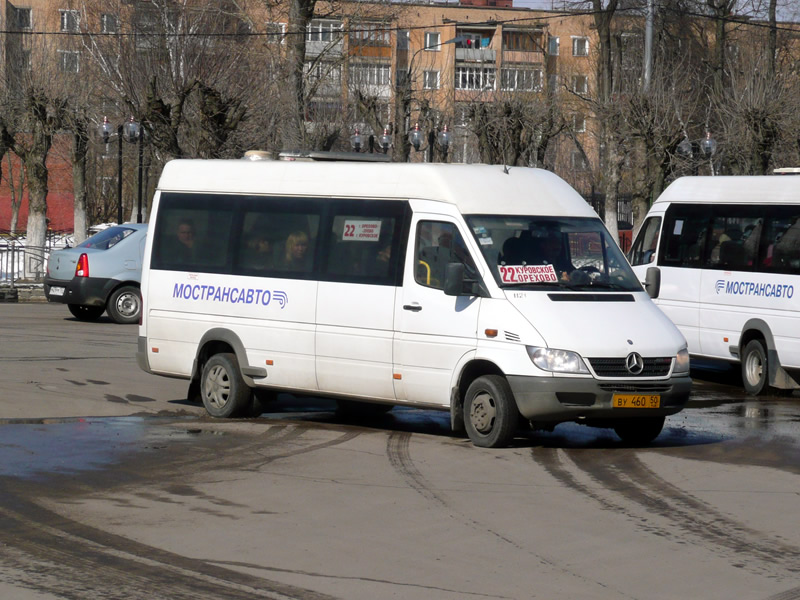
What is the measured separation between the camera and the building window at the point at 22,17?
7357 cm

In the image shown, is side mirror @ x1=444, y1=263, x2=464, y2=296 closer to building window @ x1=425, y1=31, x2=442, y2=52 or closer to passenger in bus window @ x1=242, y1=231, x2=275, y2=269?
passenger in bus window @ x1=242, y1=231, x2=275, y2=269

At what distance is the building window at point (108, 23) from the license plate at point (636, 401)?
49736 mm

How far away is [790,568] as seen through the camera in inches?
284

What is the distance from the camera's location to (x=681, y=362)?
11250 mm

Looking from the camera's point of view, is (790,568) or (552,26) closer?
(790,568)

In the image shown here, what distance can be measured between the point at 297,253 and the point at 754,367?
660 cm

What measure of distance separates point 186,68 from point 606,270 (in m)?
37.7

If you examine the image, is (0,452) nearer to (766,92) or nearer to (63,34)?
(766,92)

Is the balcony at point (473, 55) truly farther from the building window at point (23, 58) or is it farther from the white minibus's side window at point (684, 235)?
the white minibus's side window at point (684, 235)

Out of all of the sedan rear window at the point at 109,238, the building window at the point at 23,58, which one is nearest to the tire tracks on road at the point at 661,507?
the sedan rear window at the point at 109,238

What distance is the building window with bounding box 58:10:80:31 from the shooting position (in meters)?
61.4

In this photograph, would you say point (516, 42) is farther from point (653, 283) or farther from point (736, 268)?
A: point (653, 283)

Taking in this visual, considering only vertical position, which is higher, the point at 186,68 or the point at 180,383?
the point at 186,68

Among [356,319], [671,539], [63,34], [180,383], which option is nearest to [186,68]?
[63,34]
